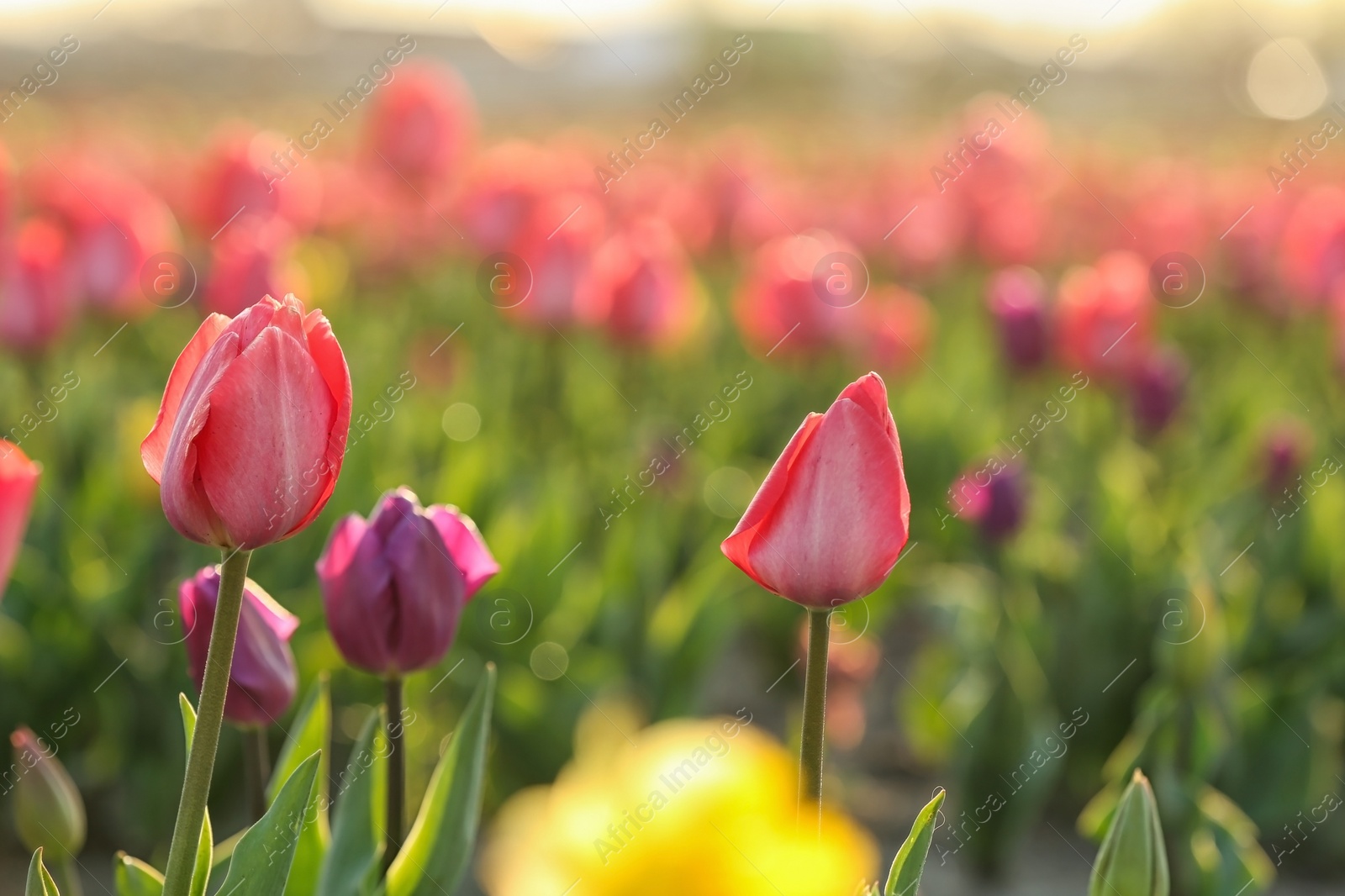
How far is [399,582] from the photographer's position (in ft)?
3.29

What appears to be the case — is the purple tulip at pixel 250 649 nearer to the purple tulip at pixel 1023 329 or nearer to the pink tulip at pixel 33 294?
the pink tulip at pixel 33 294

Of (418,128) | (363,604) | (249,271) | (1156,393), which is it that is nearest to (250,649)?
(363,604)

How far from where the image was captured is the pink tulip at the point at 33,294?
8.00 ft

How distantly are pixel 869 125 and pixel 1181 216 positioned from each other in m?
15.3

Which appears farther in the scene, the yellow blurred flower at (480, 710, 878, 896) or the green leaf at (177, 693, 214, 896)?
the green leaf at (177, 693, 214, 896)

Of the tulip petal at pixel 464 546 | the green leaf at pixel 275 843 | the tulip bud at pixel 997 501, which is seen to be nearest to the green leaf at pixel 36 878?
the green leaf at pixel 275 843

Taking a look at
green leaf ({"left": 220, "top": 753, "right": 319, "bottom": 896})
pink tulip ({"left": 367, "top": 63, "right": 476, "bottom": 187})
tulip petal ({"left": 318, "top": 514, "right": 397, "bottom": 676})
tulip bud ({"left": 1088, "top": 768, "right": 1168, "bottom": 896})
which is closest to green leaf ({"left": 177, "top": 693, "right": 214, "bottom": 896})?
green leaf ({"left": 220, "top": 753, "right": 319, "bottom": 896})

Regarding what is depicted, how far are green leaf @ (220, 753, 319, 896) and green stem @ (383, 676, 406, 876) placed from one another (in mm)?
136

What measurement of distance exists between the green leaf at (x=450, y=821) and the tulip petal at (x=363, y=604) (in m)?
0.09

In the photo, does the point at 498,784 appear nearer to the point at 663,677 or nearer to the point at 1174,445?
the point at 663,677

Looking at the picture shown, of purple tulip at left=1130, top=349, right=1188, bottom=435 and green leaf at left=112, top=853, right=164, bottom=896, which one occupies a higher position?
green leaf at left=112, top=853, right=164, bottom=896

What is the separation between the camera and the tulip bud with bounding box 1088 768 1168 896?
3.16 feet

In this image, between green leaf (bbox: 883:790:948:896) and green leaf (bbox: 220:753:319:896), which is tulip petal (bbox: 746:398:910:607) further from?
green leaf (bbox: 220:753:319:896)

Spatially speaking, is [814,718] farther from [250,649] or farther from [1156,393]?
[1156,393]
